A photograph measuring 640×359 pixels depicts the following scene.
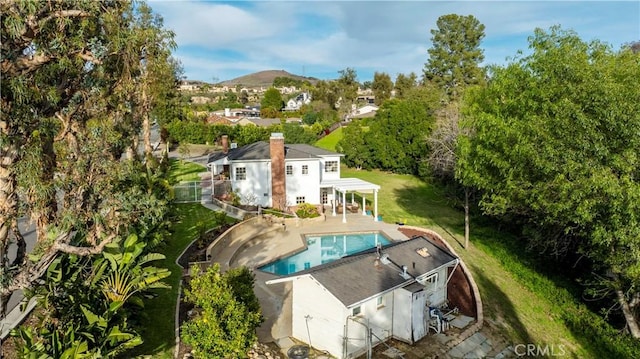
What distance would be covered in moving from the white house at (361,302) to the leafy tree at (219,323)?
7.71 ft

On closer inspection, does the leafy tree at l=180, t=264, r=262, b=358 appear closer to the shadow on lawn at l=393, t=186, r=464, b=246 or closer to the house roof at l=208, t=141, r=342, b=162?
the shadow on lawn at l=393, t=186, r=464, b=246

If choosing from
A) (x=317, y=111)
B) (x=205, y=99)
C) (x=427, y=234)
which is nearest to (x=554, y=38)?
(x=427, y=234)

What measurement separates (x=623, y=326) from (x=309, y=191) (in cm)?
2109

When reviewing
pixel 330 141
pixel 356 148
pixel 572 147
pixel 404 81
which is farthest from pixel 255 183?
pixel 404 81

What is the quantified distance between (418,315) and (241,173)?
1973 centimetres

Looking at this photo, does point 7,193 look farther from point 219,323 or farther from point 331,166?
point 331,166

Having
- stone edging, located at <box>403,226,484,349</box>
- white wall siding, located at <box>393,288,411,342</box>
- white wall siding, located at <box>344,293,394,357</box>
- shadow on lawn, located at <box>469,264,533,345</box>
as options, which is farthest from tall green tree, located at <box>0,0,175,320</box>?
shadow on lawn, located at <box>469,264,533,345</box>

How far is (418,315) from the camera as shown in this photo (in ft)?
49.2

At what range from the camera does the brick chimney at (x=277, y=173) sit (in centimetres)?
3100

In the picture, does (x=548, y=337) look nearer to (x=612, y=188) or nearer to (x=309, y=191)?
(x=612, y=188)

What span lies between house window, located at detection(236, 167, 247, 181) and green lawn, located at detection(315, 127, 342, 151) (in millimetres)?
30929

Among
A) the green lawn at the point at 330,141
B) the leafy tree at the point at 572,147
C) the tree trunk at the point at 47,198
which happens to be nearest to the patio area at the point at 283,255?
the leafy tree at the point at 572,147

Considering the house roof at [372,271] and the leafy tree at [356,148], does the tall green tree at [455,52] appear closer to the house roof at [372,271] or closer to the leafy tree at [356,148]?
the leafy tree at [356,148]

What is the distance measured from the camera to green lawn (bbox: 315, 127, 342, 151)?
208 ft
